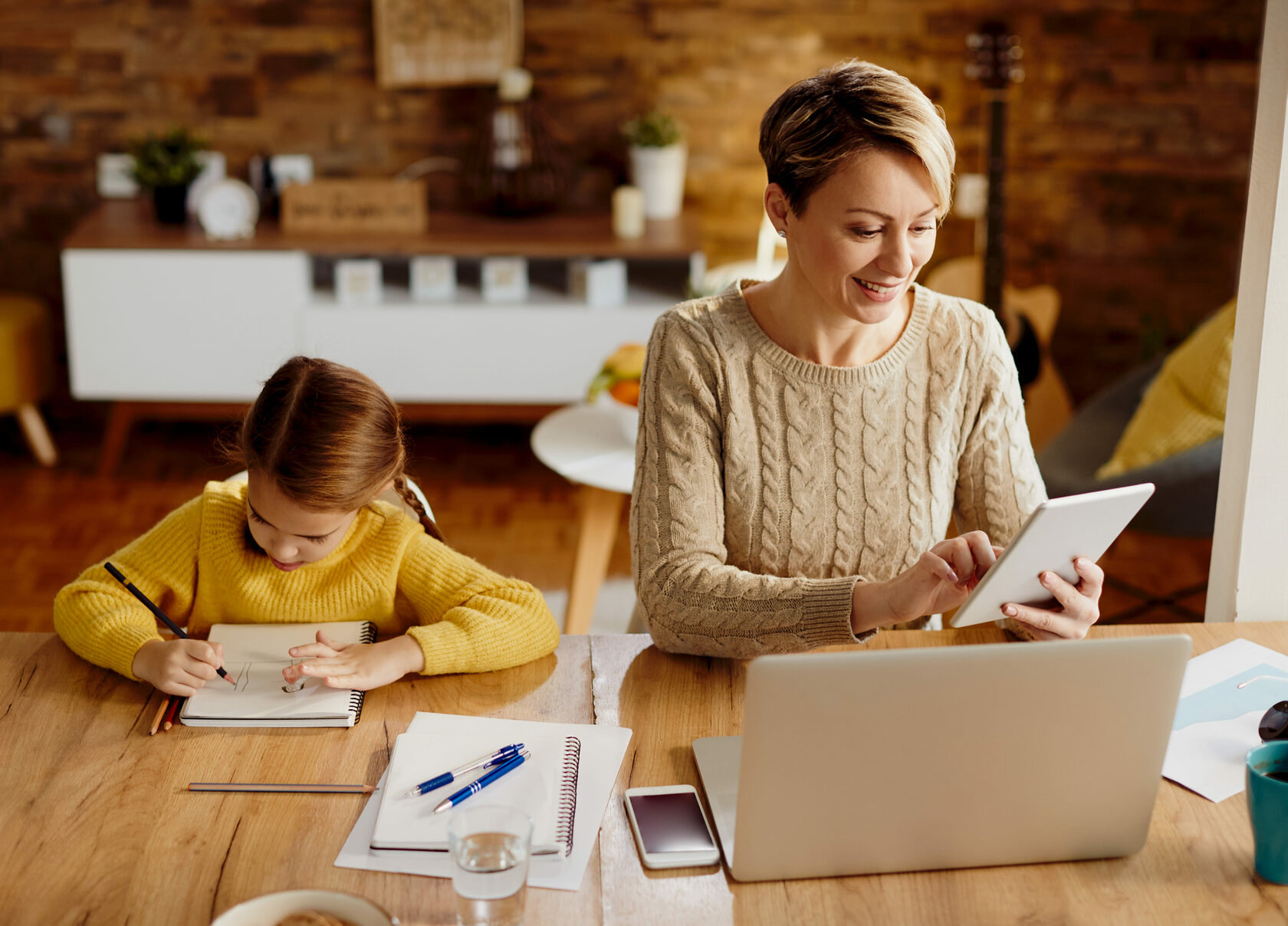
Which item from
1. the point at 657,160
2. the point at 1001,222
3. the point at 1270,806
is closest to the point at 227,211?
the point at 657,160

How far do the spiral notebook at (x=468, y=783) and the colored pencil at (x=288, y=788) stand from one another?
0.08 feet

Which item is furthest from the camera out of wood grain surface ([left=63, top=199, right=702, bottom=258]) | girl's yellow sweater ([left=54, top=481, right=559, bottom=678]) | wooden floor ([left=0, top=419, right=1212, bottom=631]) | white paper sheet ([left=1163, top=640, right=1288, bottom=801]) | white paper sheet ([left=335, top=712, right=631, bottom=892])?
wood grain surface ([left=63, top=199, right=702, bottom=258])

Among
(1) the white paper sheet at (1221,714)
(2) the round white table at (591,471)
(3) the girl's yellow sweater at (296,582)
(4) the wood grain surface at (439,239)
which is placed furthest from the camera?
(4) the wood grain surface at (439,239)

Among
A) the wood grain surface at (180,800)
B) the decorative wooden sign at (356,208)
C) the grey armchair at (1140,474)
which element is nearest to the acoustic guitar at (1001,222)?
the grey armchair at (1140,474)

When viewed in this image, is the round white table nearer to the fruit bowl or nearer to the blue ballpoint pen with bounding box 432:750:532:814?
the fruit bowl

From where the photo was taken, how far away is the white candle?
361 centimetres

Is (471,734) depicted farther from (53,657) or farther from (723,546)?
(53,657)

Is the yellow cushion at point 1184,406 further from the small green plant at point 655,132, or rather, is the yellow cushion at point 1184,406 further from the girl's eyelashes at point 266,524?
the girl's eyelashes at point 266,524

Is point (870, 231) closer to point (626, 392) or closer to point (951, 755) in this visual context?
point (951, 755)

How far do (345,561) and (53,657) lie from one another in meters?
0.30

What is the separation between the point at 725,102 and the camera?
3854 millimetres

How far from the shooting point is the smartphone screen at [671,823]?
1.03 m

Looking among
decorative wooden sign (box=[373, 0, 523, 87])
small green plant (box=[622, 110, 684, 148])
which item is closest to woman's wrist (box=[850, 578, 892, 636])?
small green plant (box=[622, 110, 684, 148])

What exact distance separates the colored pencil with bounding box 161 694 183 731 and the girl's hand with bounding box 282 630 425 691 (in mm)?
101
